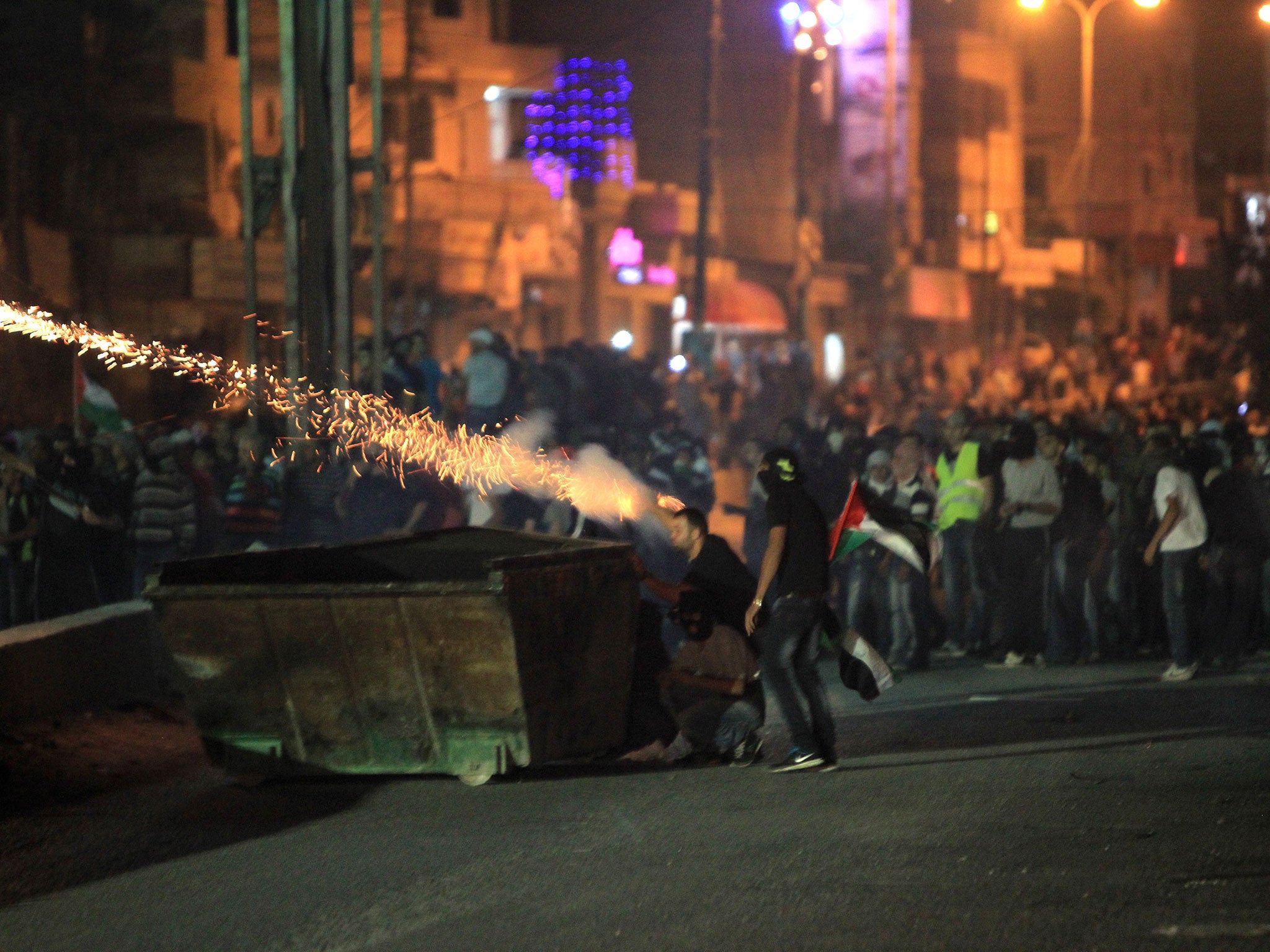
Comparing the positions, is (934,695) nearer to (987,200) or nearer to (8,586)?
(8,586)

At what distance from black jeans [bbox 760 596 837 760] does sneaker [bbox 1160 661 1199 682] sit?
440cm

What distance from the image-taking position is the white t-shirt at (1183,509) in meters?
13.1

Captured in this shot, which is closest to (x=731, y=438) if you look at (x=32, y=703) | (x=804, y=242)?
(x=804, y=242)

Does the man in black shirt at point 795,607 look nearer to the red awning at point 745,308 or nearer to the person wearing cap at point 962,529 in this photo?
the person wearing cap at point 962,529

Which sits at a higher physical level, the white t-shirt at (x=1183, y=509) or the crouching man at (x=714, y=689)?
the white t-shirt at (x=1183, y=509)

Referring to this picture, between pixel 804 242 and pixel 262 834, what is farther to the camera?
pixel 804 242

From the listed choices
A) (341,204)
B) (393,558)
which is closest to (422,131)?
(341,204)

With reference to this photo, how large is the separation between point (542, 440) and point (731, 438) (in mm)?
12357

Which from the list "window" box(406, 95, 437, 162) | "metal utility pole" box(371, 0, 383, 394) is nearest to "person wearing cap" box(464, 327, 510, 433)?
"metal utility pole" box(371, 0, 383, 394)

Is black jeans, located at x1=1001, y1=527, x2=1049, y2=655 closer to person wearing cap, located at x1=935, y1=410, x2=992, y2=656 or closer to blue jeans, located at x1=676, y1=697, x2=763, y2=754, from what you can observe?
person wearing cap, located at x1=935, y1=410, x2=992, y2=656

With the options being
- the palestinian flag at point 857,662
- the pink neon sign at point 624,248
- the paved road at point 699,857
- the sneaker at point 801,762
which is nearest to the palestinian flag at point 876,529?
the palestinian flag at point 857,662

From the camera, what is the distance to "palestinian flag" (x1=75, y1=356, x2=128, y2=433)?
16.7m

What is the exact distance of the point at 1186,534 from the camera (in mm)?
13133

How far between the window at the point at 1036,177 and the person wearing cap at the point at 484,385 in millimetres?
57442
